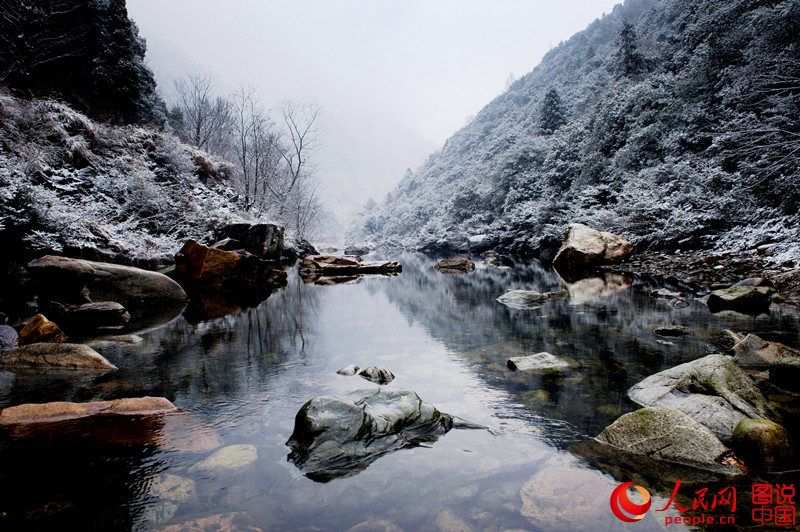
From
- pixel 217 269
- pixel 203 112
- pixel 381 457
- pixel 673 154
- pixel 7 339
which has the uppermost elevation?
pixel 203 112

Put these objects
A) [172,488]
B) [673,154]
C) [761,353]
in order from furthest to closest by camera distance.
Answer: [673,154] → [761,353] → [172,488]

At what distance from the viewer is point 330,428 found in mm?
2852

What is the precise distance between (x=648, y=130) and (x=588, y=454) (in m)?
20.4

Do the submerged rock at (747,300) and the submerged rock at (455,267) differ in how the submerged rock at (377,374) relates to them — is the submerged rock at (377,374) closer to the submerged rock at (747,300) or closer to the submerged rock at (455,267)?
the submerged rock at (747,300)

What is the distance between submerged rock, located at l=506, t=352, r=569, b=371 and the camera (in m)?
4.54

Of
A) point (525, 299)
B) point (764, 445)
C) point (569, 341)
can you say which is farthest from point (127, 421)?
point (525, 299)

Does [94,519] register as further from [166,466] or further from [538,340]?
[538,340]

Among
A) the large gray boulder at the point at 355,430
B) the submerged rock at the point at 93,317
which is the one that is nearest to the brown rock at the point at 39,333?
the submerged rock at the point at 93,317

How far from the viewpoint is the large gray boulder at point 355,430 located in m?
2.65

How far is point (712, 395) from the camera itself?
315cm

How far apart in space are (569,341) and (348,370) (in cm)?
337

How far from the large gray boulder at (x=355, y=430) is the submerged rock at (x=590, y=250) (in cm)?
1429

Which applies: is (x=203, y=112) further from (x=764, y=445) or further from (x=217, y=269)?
(x=764, y=445)

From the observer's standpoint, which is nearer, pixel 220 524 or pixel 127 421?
pixel 220 524
